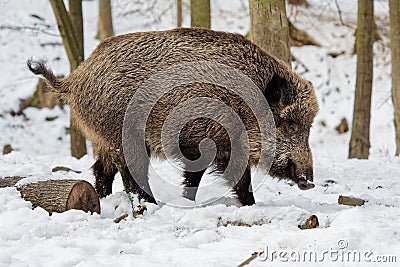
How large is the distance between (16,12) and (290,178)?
606 inches

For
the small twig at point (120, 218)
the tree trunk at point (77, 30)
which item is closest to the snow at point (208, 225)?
the small twig at point (120, 218)

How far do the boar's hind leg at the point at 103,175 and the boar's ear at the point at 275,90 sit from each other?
1.60 m

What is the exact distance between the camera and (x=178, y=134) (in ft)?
16.4

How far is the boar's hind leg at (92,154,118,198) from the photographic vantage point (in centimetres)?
523

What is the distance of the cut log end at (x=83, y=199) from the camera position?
13.7ft

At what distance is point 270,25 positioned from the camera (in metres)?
6.26

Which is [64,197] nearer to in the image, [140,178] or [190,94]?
[140,178]

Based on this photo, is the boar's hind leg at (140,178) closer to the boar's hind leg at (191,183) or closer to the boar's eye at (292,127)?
the boar's hind leg at (191,183)

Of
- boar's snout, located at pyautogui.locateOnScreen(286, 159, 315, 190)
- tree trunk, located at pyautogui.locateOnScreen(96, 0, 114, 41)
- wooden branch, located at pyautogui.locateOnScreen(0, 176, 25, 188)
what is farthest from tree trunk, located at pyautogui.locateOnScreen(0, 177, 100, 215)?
tree trunk, located at pyautogui.locateOnScreen(96, 0, 114, 41)

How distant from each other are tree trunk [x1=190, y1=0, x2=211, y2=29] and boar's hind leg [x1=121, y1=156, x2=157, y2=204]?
3.48 m

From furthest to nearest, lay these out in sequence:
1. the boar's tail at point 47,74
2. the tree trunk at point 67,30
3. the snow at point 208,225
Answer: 1. the tree trunk at point 67,30
2. the boar's tail at point 47,74
3. the snow at point 208,225

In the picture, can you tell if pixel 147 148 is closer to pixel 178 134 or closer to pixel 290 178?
pixel 178 134

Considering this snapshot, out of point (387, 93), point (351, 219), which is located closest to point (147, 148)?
point (351, 219)

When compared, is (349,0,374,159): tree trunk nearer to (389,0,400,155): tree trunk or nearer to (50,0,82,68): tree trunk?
(389,0,400,155): tree trunk
